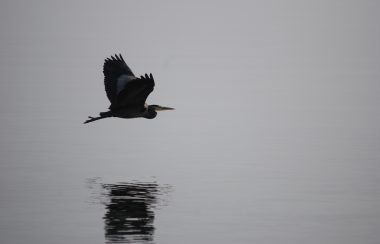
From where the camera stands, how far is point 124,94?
20.7 m

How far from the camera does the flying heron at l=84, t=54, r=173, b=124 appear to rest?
20516 millimetres

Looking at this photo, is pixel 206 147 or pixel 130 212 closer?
pixel 130 212

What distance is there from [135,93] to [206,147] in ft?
14.5

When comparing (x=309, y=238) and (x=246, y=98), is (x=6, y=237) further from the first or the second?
(x=246, y=98)

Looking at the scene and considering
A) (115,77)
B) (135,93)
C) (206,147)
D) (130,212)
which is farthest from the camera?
(206,147)

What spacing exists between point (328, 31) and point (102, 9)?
129 feet

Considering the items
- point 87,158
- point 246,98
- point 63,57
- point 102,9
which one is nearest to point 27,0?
point 102,9

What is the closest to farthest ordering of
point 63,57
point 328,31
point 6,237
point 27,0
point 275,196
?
point 6,237, point 275,196, point 63,57, point 328,31, point 27,0

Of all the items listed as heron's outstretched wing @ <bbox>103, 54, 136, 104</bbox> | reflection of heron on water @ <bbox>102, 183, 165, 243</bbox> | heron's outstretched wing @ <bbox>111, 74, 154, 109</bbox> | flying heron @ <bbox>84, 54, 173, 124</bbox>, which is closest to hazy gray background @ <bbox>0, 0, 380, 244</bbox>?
reflection of heron on water @ <bbox>102, 183, 165, 243</bbox>

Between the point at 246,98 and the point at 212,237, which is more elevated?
the point at 246,98

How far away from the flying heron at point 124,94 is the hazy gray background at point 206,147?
1.06m

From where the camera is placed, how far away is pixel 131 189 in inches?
739

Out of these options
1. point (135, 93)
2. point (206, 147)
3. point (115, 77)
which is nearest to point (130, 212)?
point (135, 93)

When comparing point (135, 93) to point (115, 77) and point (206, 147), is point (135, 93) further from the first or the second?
point (206, 147)
